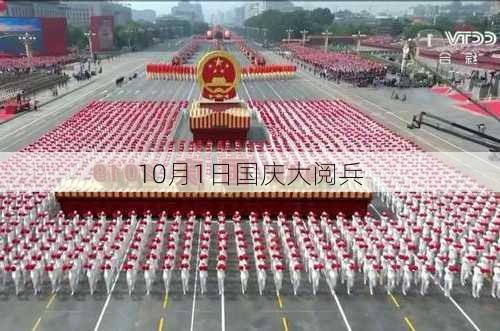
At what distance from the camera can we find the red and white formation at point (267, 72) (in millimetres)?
67000

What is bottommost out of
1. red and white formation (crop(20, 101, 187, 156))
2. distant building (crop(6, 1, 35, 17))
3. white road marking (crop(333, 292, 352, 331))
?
white road marking (crop(333, 292, 352, 331))

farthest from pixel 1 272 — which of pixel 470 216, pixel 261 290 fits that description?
pixel 470 216

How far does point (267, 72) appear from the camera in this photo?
67.4 m

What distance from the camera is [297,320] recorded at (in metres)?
13.0

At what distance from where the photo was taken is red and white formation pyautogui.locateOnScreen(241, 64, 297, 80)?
67.0 metres

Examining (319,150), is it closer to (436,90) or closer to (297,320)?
(297,320)

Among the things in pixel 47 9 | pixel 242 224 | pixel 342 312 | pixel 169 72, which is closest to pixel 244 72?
pixel 169 72

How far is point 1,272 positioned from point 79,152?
39.9 feet

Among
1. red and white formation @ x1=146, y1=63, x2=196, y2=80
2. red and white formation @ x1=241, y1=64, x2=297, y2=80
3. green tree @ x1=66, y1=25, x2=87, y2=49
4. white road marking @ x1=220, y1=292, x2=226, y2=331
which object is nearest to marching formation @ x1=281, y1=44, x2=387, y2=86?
red and white formation @ x1=241, y1=64, x2=297, y2=80

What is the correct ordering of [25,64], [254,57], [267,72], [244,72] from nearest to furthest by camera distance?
1. [244,72]
2. [267,72]
3. [25,64]
4. [254,57]

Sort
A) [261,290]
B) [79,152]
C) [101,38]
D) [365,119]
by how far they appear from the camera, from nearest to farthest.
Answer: [261,290], [79,152], [365,119], [101,38]

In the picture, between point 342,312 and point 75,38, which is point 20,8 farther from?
point 342,312

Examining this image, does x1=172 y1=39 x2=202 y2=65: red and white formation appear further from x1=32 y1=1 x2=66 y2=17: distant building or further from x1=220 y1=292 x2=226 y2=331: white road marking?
x1=220 y1=292 x2=226 y2=331: white road marking

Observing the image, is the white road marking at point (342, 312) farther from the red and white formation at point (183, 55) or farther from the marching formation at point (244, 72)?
the red and white formation at point (183, 55)
